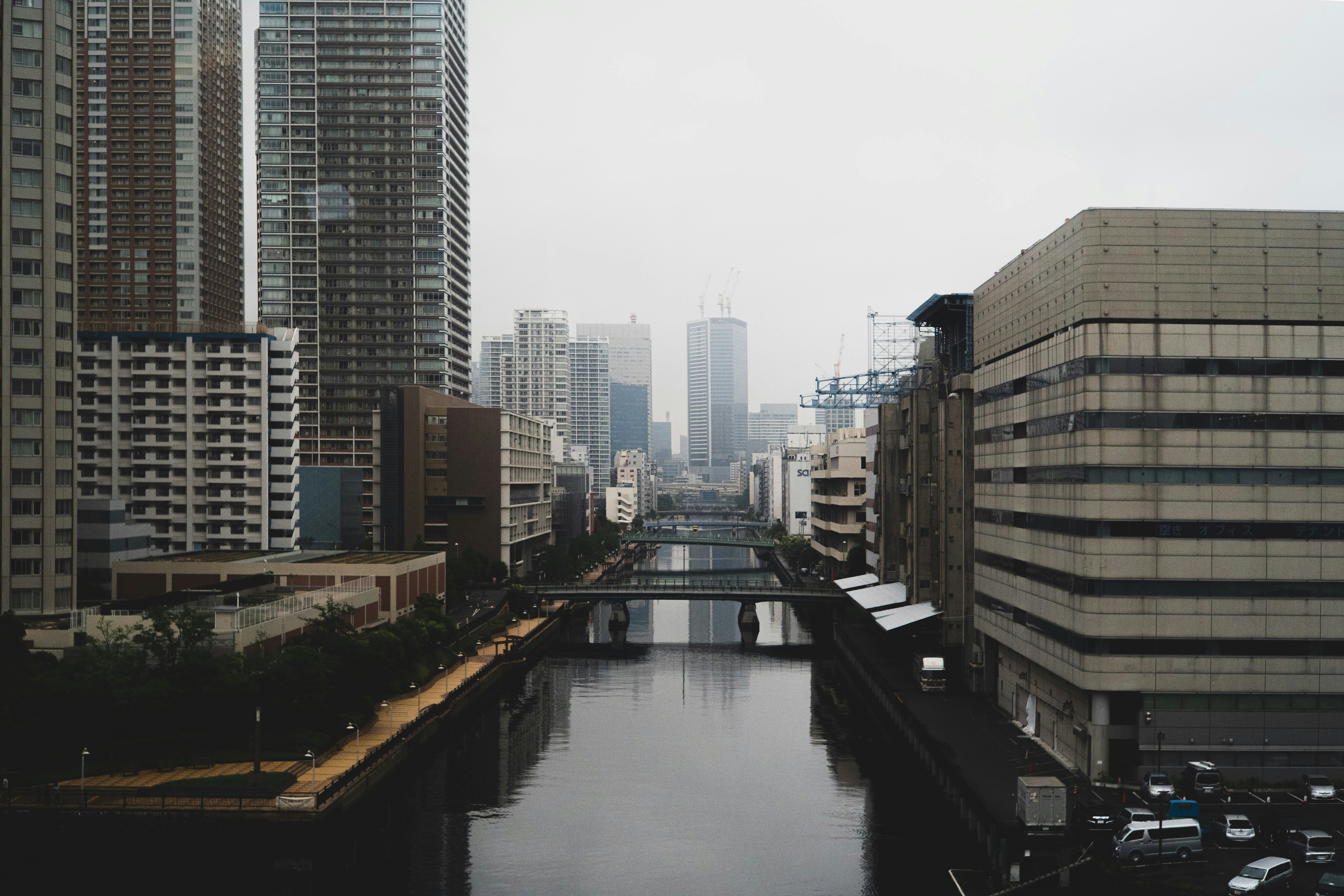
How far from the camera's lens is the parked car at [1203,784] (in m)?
34.8

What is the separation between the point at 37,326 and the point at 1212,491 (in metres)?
57.2

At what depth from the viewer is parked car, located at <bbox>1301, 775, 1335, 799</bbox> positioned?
34.8 m

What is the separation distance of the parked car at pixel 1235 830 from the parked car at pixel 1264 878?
120 inches

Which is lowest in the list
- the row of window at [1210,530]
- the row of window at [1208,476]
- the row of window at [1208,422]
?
the row of window at [1210,530]

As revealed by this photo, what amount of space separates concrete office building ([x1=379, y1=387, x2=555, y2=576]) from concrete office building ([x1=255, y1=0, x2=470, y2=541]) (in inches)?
935

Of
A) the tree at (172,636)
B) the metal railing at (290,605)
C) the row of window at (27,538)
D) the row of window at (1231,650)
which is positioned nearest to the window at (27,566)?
the row of window at (27,538)

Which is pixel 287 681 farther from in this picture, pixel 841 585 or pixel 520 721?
pixel 841 585

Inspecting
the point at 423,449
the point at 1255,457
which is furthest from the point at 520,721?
the point at 423,449

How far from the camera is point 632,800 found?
42.7 m

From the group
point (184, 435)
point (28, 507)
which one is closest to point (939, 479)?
point (28, 507)

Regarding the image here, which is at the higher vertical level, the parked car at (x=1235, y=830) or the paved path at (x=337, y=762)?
the parked car at (x=1235, y=830)

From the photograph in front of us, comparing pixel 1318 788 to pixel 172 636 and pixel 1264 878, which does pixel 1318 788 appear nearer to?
pixel 1264 878

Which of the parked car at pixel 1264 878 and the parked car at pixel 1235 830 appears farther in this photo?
the parked car at pixel 1235 830

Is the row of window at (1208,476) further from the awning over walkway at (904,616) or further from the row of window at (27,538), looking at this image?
the row of window at (27,538)
